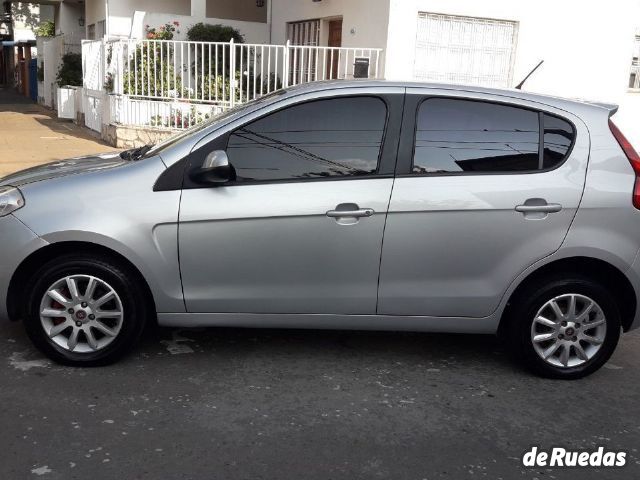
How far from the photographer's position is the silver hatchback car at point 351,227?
393cm

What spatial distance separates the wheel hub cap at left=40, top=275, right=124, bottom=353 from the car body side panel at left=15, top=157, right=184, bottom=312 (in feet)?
0.82

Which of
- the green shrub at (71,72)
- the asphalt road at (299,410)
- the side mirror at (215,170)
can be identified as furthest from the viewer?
the green shrub at (71,72)

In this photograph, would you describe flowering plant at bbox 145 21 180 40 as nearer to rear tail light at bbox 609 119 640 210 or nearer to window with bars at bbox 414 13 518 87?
window with bars at bbox 414 13 518 87

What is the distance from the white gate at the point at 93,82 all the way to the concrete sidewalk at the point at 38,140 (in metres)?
0.43

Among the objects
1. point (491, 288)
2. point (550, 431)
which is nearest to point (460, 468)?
point (550, 431)

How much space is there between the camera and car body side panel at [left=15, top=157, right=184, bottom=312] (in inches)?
153

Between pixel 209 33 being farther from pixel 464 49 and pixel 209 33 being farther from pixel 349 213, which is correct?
pixel 349 213

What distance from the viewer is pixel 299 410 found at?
3701 mm

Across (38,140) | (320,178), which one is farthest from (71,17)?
(320,178)

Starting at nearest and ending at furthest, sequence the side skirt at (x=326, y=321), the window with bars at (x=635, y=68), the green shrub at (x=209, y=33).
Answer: the side skirt at (x=326, y=321) < the window with bars at (x=635, y=68) < the green shrub at (x=209, y=33)

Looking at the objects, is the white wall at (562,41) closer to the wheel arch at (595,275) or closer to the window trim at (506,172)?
the window trim at (506,172)

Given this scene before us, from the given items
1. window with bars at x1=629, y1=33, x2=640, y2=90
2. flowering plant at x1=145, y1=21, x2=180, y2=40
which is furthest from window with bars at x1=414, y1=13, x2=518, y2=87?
flowering plant at x1=145, y1=21, x2=180, y2=40

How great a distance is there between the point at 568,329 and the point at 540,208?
781 millimetres

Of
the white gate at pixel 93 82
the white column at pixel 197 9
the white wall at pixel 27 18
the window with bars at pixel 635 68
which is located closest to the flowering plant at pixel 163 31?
the white column at pixel 197 9
